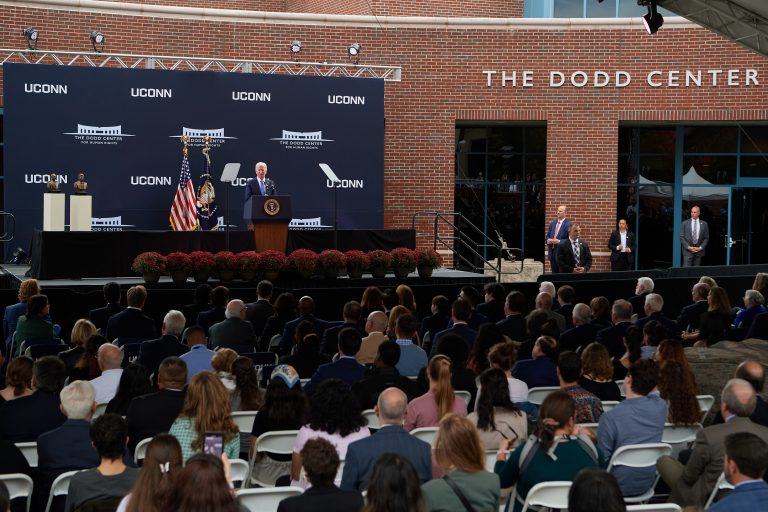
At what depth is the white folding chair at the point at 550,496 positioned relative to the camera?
18.8ft

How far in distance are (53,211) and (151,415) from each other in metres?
13.2

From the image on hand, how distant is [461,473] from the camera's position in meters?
5.51

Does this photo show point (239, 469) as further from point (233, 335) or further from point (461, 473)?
point (233, 335)

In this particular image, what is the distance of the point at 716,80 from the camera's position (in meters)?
25.2

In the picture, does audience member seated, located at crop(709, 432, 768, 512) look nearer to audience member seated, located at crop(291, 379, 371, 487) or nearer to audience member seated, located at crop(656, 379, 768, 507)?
audience member seated, located at crop(656, 379, 768, 507)

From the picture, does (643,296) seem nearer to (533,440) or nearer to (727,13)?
(727,13)

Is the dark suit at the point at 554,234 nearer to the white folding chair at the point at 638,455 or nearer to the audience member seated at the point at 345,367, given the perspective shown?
the audience member seated at the point at 345,367

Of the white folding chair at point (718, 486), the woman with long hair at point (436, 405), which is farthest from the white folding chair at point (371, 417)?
the white folding chair at point (718, 486)

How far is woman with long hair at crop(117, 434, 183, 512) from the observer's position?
15.9 ft

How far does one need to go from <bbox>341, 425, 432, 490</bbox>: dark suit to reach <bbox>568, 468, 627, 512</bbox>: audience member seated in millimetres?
1573

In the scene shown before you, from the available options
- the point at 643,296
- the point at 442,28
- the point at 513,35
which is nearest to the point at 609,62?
the point at 513,35

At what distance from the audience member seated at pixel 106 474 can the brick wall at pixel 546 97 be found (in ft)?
63.9

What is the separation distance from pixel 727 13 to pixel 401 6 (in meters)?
15.9

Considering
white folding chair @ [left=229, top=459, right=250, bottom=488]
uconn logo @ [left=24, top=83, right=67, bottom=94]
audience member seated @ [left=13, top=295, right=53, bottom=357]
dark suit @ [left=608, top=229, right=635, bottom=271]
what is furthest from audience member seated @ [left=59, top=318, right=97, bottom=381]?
dark suit @ [left=608, top=229, right=635, bottom=271]
